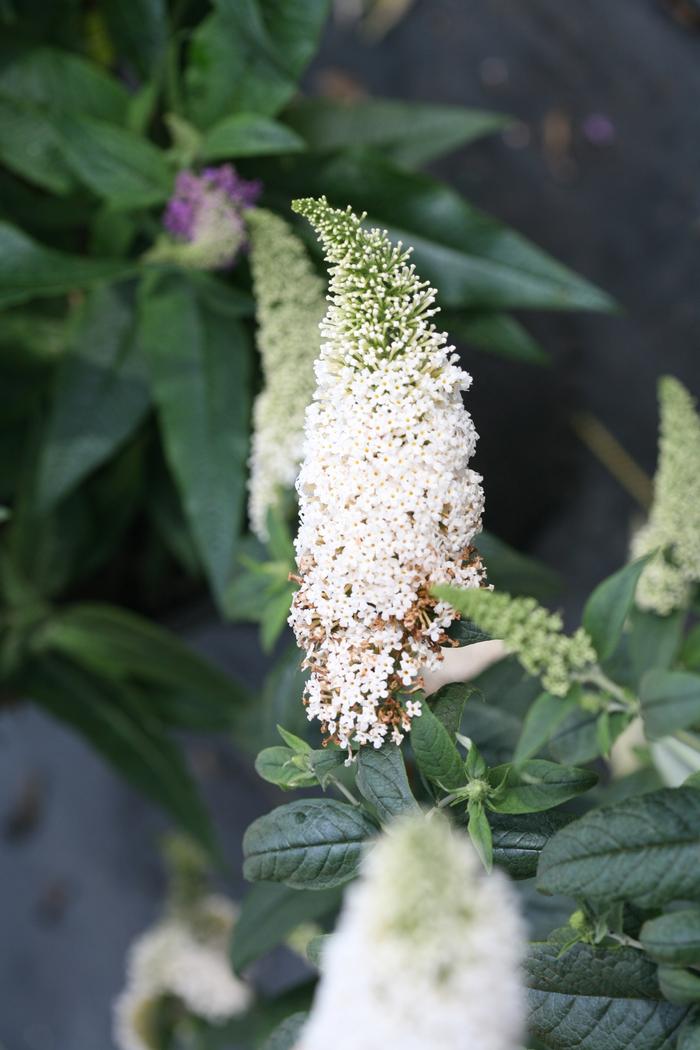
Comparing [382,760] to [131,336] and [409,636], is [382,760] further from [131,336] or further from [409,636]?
[131,336]

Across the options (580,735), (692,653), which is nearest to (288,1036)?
(580,735)

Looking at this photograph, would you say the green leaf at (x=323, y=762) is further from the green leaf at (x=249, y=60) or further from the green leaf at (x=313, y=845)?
the green leaf at (x=249, y=60)

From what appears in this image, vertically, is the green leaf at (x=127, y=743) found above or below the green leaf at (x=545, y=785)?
below

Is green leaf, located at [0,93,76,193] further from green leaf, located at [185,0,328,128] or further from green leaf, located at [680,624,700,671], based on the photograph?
green leaf, located at [680,624,700,671]

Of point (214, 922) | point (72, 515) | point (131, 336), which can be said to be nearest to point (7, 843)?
point (214, 922)

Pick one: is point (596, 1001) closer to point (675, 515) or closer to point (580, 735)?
point (580, 735)

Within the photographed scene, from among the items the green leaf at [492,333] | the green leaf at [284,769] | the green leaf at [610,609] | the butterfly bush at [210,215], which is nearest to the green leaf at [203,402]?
the butterfly bush at [210,215]
